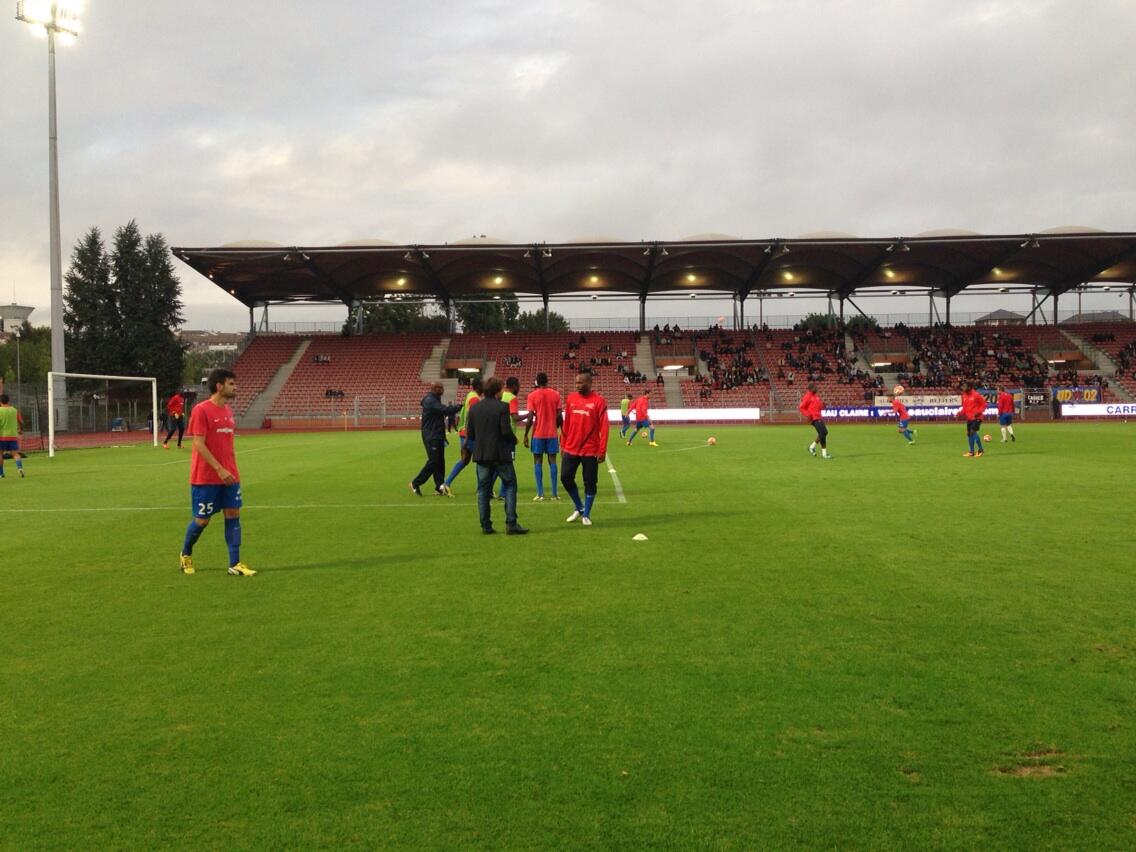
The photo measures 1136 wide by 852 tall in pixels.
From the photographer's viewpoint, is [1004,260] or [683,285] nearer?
[1004,260]

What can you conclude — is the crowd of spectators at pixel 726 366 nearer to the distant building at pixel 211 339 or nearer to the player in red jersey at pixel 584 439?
the player in red jersey at pixel 584 439

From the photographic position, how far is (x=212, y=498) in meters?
7.64

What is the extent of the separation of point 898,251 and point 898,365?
9756 mm

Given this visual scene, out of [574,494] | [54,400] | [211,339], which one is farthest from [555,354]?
[211,339]

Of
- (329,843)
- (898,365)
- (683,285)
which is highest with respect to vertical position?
(683,285)

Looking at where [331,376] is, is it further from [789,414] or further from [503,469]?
[503,469]

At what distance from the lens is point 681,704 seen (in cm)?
427

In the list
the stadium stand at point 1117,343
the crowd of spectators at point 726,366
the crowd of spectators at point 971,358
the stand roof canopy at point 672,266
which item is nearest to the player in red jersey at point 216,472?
the stand roof canopy at point 672,266

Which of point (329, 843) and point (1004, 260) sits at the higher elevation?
point (1004, 260)

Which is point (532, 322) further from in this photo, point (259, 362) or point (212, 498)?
point (212, 498)

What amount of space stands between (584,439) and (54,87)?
35518 mm

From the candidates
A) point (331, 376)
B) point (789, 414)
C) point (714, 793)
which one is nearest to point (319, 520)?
point (714, 793)

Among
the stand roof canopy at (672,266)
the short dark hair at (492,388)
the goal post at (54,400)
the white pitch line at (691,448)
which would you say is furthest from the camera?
the stand roof canopy at (672,266)

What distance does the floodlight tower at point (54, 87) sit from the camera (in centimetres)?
3409
